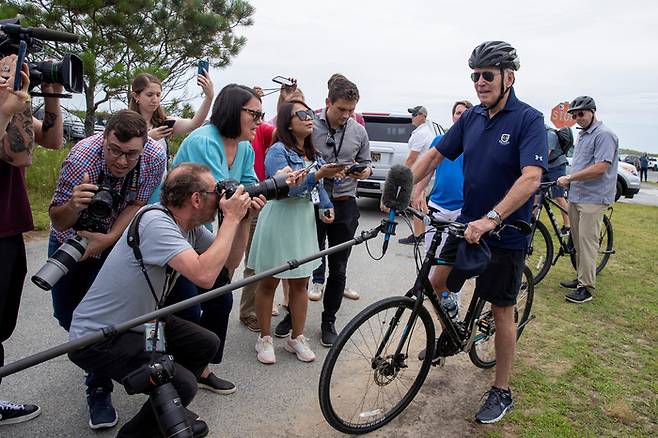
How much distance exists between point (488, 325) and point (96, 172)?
2616 millimetres

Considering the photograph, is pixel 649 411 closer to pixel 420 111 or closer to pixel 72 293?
pixel 72 293

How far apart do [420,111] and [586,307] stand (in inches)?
175

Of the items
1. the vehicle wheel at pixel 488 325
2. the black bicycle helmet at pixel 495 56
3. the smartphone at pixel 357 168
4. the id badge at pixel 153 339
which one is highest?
the black bicycle helmet at pixel 495 56

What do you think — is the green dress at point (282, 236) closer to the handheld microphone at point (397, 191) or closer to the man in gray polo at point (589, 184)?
the handheld microphone at point (397, 191)

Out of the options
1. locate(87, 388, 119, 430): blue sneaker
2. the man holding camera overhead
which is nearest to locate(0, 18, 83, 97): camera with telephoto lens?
the man holding camera overhead

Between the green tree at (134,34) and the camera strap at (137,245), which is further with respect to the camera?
the green tree at (134,34)

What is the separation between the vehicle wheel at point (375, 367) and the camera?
2.62m

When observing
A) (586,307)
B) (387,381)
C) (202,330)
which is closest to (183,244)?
(202,330)

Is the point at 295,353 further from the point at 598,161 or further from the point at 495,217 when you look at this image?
the point at 598,161

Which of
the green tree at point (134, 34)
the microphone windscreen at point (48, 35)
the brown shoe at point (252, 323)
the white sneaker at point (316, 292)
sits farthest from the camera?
the green tree at point (134, 34)

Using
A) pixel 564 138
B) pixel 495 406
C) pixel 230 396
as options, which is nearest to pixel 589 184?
pixel 564 138

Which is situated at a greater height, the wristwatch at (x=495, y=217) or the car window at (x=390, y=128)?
the car window at (x=390, y=128)

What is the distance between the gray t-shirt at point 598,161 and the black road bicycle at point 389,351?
2739mm

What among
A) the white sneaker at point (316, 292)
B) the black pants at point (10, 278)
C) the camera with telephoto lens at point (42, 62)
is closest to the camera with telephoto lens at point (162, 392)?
the black pants at point (10, 278)
